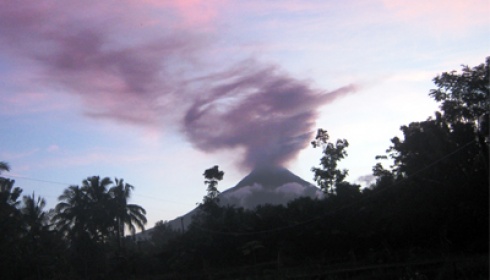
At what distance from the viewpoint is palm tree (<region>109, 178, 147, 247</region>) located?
49.4 meters

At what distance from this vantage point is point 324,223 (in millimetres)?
39875

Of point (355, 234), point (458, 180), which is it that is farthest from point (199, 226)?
point (458, 180)

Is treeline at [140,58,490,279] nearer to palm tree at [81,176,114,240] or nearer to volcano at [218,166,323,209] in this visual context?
palm tree at [81,176,114,240]

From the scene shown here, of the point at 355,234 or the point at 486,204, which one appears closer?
the point at 486,204

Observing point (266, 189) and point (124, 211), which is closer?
point (124, 211)

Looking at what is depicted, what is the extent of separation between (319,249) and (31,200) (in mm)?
25665

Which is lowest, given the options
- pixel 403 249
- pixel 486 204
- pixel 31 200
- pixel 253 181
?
pixel 403 249

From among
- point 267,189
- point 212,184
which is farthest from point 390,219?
point 267,189

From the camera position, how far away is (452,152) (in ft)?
117

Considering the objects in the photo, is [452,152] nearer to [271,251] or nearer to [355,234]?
[355,234]

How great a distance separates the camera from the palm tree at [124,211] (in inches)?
1945

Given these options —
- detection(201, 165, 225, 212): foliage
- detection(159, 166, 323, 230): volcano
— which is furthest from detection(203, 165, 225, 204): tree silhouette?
detection(159, 166, 323, 230): volcano

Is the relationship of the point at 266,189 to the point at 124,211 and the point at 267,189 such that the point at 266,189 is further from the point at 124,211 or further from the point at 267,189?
the point at 124,211

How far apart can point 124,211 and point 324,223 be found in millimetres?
21239
